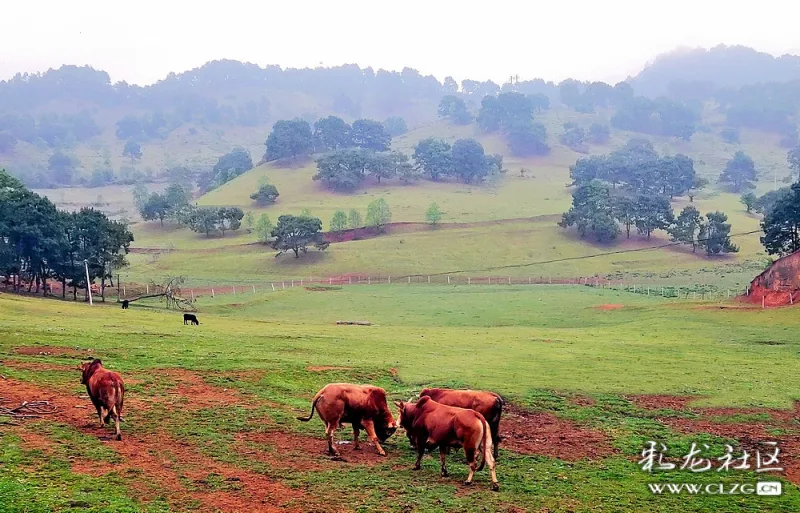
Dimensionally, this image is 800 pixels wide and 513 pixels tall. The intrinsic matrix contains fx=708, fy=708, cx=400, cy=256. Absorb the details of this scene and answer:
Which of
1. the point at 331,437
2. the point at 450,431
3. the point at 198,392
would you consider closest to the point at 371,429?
the point at 331,437

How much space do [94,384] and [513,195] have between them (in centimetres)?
12451

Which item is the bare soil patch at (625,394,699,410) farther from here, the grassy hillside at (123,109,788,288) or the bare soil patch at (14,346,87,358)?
the grassy hillside at (123,109,788,288)

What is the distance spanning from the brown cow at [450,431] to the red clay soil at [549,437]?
8.48ft

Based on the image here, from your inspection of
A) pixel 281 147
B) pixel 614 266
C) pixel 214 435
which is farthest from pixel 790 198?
pixel 281 147

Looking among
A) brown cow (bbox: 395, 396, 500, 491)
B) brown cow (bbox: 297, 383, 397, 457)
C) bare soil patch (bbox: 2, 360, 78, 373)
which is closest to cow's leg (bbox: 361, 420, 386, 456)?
Result: brown cow (bbox: 297, 383, 397, 457)

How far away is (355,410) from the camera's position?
15.2 metres

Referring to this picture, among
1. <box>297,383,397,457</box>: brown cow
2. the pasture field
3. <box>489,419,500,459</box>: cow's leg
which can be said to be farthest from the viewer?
<box>489,419,500,459</box>: cow's leg

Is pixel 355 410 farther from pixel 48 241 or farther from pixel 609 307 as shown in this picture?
pixel 48 241

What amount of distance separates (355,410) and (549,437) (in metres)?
5.05

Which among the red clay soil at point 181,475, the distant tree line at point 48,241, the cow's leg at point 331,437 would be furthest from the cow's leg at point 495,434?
the distant tree line at point 48,241

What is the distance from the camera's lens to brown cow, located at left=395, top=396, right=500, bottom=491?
13.6 m

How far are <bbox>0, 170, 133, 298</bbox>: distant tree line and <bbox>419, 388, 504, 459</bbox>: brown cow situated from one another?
146 feet

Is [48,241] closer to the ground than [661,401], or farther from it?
farther from it

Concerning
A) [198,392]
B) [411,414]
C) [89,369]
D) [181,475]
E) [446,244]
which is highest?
[446,244]
